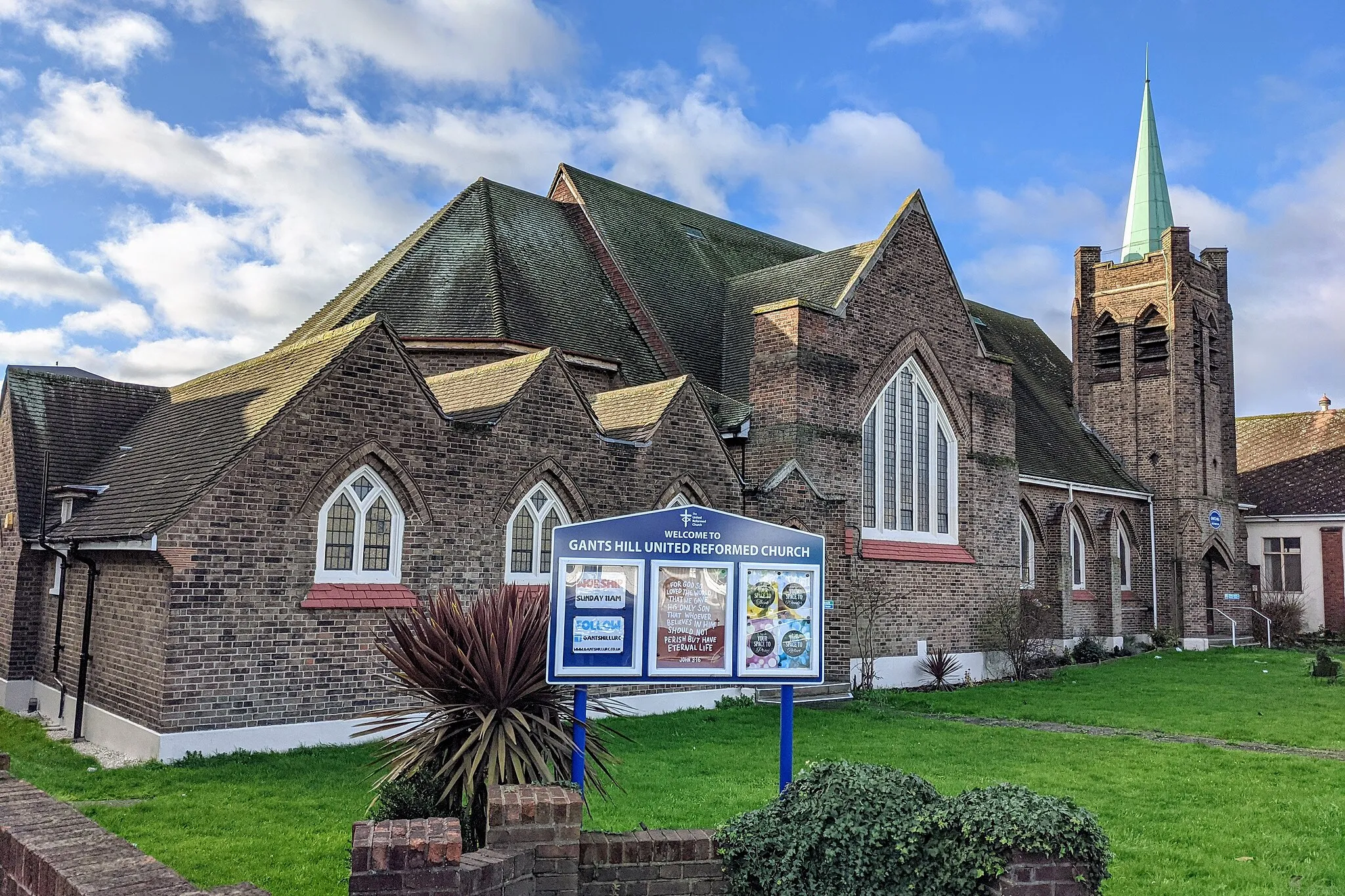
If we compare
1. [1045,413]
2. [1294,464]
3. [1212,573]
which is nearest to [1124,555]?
[1212,573]

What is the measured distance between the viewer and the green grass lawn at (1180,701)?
15.4 m

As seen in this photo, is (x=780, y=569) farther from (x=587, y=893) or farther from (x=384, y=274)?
(x=384, y=274)

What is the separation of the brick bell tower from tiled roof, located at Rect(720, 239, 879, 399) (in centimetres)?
1411

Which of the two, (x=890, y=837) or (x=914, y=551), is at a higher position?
(x=914, y=551)

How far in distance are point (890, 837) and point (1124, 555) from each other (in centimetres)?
2886

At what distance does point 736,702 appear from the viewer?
17.2 meters

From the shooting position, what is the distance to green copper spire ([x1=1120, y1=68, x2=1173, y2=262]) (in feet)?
112

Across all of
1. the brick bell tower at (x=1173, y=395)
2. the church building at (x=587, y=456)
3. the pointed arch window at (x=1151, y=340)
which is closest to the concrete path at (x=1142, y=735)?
the church building at (x=587, y=456)

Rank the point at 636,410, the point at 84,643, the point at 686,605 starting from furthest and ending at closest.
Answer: the point at 636,410
the point at 84,643
the point at 686,605

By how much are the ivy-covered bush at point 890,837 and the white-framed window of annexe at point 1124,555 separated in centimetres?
2760

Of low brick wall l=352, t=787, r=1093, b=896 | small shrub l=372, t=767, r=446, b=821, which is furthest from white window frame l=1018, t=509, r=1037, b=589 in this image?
low brick wall l=352, t=787, r=1093, b=896

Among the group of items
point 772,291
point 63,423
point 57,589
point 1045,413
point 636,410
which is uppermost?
point 772,291

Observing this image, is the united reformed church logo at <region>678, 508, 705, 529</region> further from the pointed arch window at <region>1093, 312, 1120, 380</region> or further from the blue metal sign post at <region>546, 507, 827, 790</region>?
the pointed arch window at <region>1093, 312, 1120, 380</region>

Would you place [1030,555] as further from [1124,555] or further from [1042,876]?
[1042,876]
